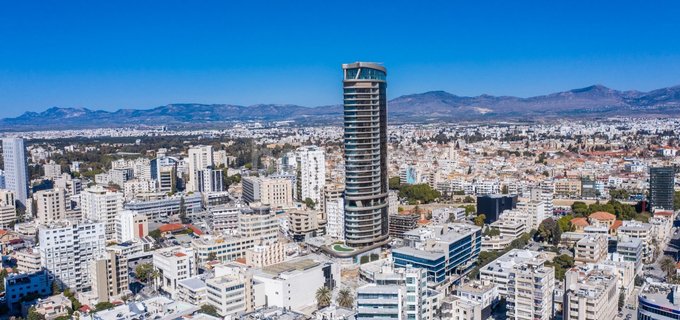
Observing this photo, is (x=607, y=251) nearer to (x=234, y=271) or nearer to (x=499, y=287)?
(x=499, y=287)

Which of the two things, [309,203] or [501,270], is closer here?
[501,270]

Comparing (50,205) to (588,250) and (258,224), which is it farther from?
(588,250)

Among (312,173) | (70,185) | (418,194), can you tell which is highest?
(312,173)

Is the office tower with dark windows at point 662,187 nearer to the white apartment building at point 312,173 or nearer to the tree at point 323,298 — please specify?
the white apartment building at point 312,173

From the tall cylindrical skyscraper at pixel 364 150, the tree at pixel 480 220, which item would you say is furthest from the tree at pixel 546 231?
the tall cylindrical skyscraper at pixel 364 150

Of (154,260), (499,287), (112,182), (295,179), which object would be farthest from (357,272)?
(112,182)

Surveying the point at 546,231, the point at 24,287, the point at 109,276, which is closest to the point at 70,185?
the point at 24,287
